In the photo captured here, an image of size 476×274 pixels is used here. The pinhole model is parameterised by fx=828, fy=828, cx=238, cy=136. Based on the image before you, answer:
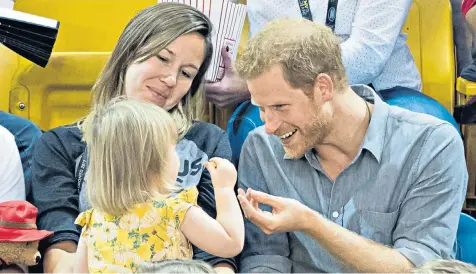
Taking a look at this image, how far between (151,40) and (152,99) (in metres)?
0.16

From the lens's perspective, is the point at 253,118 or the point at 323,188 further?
the point at 253,118

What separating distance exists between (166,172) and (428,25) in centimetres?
137

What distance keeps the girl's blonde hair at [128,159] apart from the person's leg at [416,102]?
92 cm

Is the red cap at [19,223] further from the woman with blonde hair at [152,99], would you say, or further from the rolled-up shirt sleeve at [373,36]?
the rolled-up shirt sleeve at [373,36]

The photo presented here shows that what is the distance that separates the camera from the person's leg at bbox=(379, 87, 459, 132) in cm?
244

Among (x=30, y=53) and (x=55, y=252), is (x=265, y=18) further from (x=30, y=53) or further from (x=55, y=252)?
(x=55, y=252)

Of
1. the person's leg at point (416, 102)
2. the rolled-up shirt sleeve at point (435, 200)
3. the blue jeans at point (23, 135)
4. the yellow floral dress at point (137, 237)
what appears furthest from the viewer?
the person's leg at point (416, 102)

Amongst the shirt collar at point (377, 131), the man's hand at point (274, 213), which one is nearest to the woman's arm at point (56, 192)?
the man's hand at point (274, 213)

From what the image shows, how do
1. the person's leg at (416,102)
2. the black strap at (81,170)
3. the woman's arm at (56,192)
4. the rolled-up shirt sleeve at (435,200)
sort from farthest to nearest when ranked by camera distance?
the person's leg at (416,102), the black strap at (81,170), the woman's arm at (56,192), the rolled-up shirt sleeve at (435,200)

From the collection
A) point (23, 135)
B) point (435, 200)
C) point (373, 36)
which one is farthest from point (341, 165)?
point (23, 135)

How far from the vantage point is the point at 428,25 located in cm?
283

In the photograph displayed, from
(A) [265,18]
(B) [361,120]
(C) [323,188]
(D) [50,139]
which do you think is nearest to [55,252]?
(D) [50,139]

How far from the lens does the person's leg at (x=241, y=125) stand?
8.05 ft

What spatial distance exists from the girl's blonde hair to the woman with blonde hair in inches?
10.7
